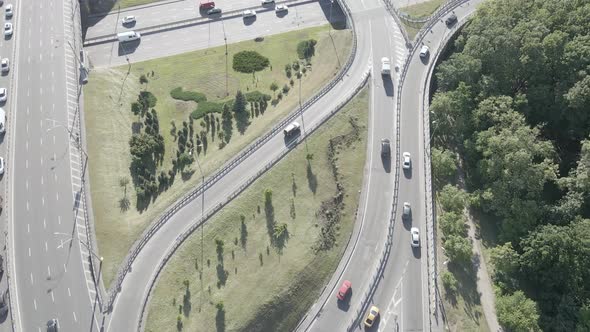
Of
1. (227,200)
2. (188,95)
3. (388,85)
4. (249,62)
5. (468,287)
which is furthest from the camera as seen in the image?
(249,62)

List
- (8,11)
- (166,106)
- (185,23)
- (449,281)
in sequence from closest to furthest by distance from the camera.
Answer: (449,281) → (166,106) → (8,11) → (185,23)

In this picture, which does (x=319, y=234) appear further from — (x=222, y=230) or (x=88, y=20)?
(x=88, y=20)

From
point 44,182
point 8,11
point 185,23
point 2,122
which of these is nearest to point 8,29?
point 8,11

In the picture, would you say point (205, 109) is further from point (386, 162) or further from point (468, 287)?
point (468, 287)

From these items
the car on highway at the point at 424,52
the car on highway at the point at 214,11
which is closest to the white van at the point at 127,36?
the car on highway at the point at 214,11

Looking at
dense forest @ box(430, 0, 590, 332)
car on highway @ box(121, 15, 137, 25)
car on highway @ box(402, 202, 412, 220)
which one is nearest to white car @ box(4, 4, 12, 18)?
car on highway @ box(121, 15, 137, 25)

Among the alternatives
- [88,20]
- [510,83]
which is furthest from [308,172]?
[88,20]
